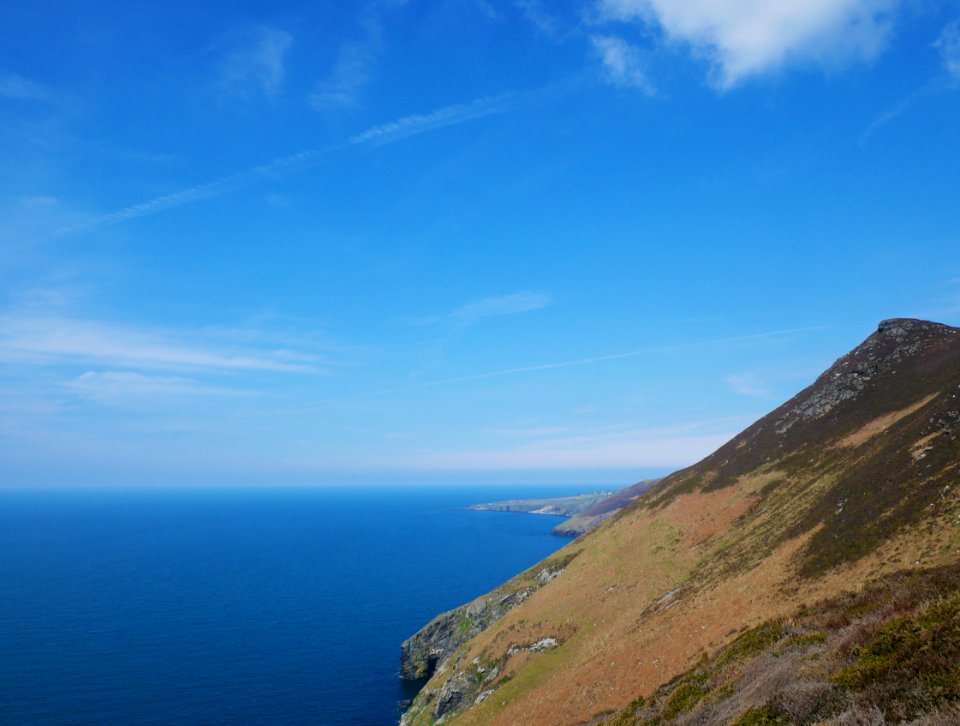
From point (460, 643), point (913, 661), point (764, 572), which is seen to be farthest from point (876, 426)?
point (460, 643)

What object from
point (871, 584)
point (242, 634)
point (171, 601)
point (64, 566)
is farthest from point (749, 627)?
point (64, 566)

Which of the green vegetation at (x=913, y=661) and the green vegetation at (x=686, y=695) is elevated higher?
the green vegetation at (x=913, y=661)

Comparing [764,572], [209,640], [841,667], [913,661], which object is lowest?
[209,640]

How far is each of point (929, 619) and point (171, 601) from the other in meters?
158

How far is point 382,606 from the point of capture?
13662 centimetres

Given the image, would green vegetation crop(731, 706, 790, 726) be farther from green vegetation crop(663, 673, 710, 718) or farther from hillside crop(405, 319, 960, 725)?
green vegetation crop(663, 673, 710, 718)

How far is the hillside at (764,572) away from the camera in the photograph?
23.9 meters

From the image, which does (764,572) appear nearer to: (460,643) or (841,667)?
(841,667)

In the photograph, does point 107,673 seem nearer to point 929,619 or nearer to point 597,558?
point 597,558

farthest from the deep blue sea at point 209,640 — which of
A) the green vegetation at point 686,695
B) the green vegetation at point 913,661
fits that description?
the green vegetation at point 913,661

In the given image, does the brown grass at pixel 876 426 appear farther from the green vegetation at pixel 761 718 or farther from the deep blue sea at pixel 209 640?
the deep blue sea at pixel 209 640

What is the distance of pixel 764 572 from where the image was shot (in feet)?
140

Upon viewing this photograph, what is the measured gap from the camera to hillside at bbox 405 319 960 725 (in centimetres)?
2391

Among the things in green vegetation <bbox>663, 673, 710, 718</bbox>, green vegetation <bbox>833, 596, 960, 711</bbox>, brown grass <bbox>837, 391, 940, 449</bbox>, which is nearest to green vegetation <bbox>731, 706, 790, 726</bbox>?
green vegetation <bbox>833, 596, 960, 711</bbox>
